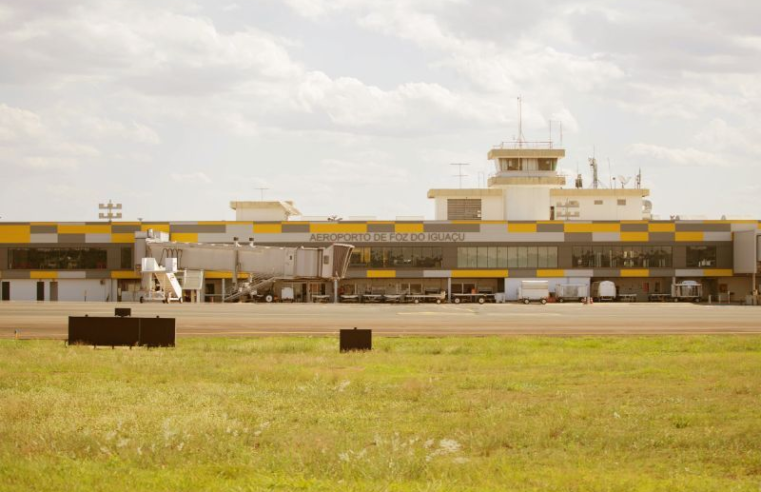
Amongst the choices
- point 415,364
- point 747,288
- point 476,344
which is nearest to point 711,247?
point 747,288

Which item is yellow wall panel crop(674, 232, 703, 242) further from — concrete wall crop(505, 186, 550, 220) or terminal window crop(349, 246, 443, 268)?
terminal window crop(349, 246, 443, 268)

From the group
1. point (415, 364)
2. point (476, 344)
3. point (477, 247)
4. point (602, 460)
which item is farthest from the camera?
point (477, 247)

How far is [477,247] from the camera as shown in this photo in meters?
102

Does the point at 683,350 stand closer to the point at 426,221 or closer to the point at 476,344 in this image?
the point at 476,344

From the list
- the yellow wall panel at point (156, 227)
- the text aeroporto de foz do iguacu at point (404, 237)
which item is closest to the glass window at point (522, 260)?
the text aeroporto de foz do iguacu at point (404, 237)

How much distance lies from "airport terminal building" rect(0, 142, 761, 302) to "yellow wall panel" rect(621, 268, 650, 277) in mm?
108

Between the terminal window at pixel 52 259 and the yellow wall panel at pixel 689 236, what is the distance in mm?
61770

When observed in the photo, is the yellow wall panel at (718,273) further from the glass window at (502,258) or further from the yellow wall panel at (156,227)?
the yellow wall panel at (156,227)

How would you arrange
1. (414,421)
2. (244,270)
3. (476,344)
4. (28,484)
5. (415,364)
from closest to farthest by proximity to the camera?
(28,484), (414,421), (415,364), (476,344), (244,270)

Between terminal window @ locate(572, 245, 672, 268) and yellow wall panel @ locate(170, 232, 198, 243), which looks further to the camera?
terminal window @ locate(572, 245, 672, 268)

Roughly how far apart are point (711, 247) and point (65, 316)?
71.8 metres

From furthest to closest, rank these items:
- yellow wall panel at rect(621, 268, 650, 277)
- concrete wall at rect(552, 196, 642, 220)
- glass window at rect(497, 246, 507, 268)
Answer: concrete wall at rect(552, 196, 642, 220), yellow wall panel at rect(621, 268, 650, 277), glass window at rect(497, 246, 507, 268)

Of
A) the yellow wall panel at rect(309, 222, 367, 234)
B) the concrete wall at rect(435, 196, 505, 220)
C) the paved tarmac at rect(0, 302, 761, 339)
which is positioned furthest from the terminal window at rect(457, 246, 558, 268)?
the paved tarmac at rect(0, 302, 761, 339)

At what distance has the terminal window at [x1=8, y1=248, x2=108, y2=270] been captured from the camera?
10050 centimetres
